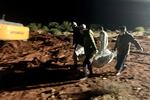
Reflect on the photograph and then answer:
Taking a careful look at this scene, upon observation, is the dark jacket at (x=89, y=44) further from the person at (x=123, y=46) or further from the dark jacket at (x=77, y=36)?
the person at (x=123, y=46)

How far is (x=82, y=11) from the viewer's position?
30.8 meters

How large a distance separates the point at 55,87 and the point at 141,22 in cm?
1897

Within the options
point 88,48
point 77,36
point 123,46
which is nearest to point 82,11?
point 77,36

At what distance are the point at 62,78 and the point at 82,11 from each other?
18.9 meters

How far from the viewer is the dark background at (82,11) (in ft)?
95.8

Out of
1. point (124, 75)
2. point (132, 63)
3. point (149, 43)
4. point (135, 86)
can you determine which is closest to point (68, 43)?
point (149, 43)

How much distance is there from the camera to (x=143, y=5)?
2917 centimetres

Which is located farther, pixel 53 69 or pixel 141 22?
pixel 141 22

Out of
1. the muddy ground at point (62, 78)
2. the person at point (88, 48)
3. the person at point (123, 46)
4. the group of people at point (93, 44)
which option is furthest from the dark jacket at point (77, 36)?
the person at point (123, 46)

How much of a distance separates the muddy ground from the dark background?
12.1 metres

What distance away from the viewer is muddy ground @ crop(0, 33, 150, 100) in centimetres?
1063

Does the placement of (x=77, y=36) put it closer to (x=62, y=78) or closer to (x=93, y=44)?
(x=93, y=44)

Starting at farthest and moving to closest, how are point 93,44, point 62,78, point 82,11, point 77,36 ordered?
point 82,11 < point 77,36 < point 62,78 < point 93,44

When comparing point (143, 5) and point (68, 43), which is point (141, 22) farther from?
point (68, 43)
